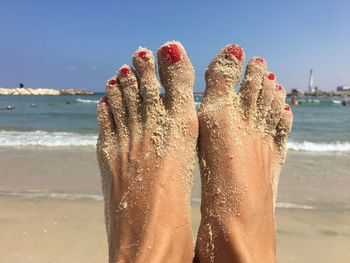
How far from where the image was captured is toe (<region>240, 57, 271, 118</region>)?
1.92 meters

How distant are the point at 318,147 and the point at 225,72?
4708 mm

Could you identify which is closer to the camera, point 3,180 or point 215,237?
point 215,237

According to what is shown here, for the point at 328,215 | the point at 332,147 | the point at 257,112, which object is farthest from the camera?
the point at 332,147

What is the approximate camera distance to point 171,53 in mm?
1786

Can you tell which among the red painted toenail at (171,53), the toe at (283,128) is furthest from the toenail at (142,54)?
the toe at (283,128)

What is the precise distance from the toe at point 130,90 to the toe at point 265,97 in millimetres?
620

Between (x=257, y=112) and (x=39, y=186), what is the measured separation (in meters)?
2.14

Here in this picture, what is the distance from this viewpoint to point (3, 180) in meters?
3.51

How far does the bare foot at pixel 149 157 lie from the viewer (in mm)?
1490

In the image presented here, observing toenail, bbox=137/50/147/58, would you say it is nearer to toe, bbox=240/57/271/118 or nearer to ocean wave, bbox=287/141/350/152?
toe, bbox=240/57/271/118

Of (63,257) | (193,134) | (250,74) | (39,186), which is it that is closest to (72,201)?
(39,186)

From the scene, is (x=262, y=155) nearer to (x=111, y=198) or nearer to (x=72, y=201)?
(x=111, y=198)

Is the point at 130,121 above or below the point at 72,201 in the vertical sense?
above

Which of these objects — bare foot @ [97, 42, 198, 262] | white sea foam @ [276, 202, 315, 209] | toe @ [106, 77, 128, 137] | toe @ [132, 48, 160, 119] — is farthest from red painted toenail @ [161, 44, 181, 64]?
white sea foam @ [276, 202, 315, 209]
